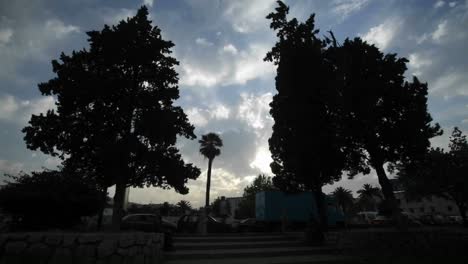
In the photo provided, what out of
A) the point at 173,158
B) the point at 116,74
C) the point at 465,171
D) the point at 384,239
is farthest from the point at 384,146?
the point at 465,171

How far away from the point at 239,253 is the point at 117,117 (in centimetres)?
763

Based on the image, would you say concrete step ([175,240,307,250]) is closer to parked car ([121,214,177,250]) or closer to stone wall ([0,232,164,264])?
stone wall ([0,232,164,264])

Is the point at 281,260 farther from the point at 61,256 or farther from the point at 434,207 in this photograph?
the point at 434,207

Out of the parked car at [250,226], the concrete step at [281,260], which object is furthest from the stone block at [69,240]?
the parked car at [250,226]

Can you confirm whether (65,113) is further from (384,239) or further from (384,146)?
(384,146)

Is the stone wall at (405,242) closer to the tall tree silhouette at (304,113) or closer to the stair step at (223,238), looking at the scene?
the stair step at (223,238)

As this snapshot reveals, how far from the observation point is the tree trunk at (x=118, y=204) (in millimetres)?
10523

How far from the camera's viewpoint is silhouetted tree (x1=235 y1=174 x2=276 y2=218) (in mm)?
53188

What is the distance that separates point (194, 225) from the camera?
17.4 meters

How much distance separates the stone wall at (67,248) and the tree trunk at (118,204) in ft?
8.93

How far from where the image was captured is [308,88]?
57.0 feet

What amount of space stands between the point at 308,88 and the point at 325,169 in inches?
217

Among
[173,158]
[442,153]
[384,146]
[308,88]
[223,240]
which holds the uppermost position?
[308,88]

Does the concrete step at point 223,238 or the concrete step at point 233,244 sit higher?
the concrete step at point 223,238
